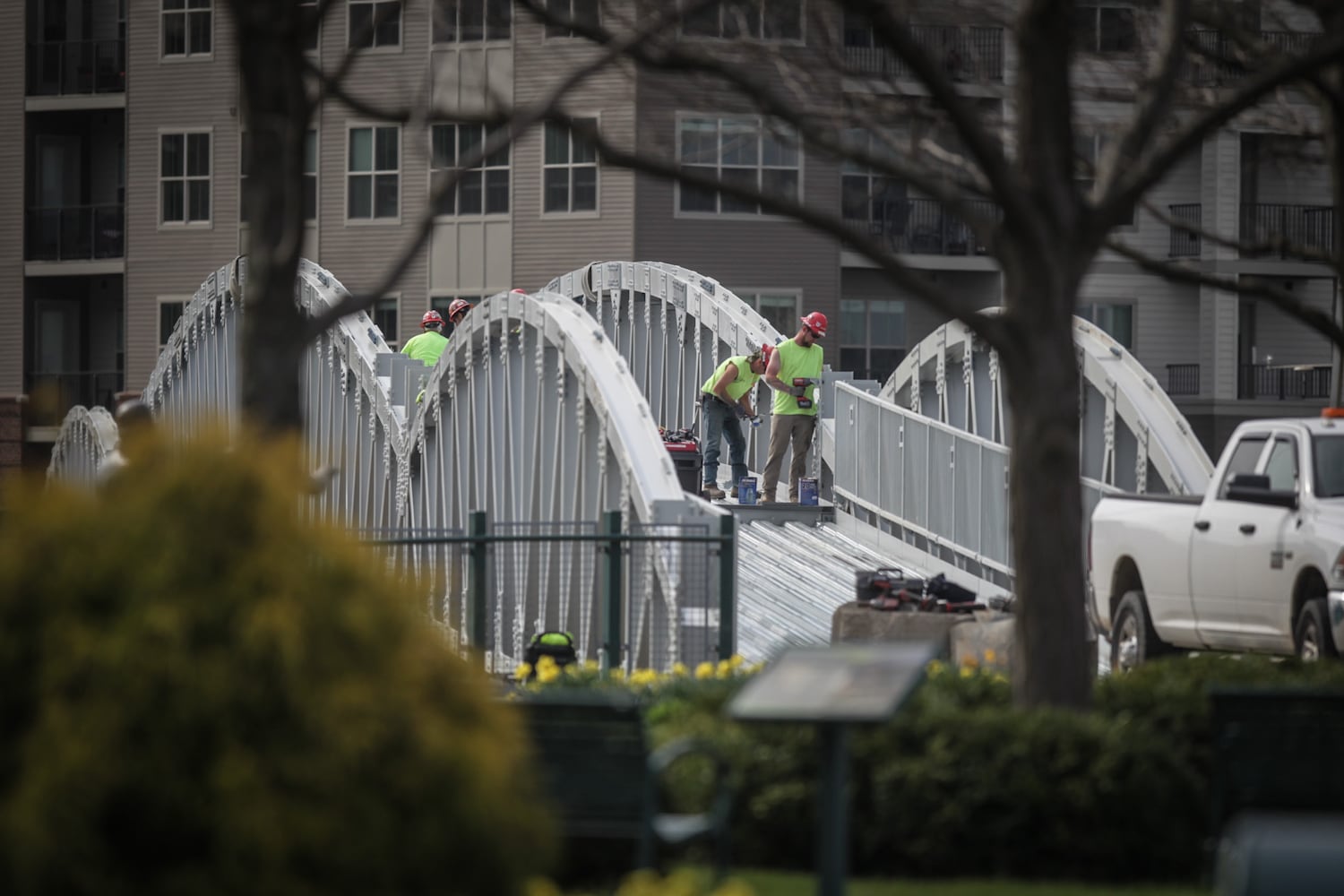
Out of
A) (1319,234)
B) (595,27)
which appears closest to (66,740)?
(595,27)

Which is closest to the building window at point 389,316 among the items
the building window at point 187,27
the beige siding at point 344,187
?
the beige siding at point 344,187

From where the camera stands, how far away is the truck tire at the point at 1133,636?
17.6 metres

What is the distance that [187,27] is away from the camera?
5519cm

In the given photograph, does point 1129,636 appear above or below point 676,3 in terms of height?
below

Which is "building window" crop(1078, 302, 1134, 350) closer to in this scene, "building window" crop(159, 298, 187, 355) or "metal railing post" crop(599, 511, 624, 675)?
"building window" crop(159, 298, 187, 355)

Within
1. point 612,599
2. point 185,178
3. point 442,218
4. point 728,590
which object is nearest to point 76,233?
point 185,178

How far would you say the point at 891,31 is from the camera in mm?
9438

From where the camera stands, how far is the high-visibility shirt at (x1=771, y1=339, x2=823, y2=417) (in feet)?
88.2

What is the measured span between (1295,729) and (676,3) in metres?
4.85

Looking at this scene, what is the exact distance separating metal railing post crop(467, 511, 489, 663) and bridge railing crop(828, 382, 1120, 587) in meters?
6.47

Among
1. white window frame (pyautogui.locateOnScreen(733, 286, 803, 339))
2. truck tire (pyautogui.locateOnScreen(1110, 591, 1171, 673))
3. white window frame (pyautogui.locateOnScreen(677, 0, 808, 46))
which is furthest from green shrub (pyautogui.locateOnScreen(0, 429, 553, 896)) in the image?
white window frame (pyautogui.locateOnScreen(733, 286, 803, 339))

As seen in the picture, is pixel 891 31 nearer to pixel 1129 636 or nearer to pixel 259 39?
pixel 259 39

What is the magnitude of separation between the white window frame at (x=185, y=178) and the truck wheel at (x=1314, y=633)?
42.7 meters

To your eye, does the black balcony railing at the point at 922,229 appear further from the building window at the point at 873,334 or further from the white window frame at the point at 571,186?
the white window frame at the point at 571,186
